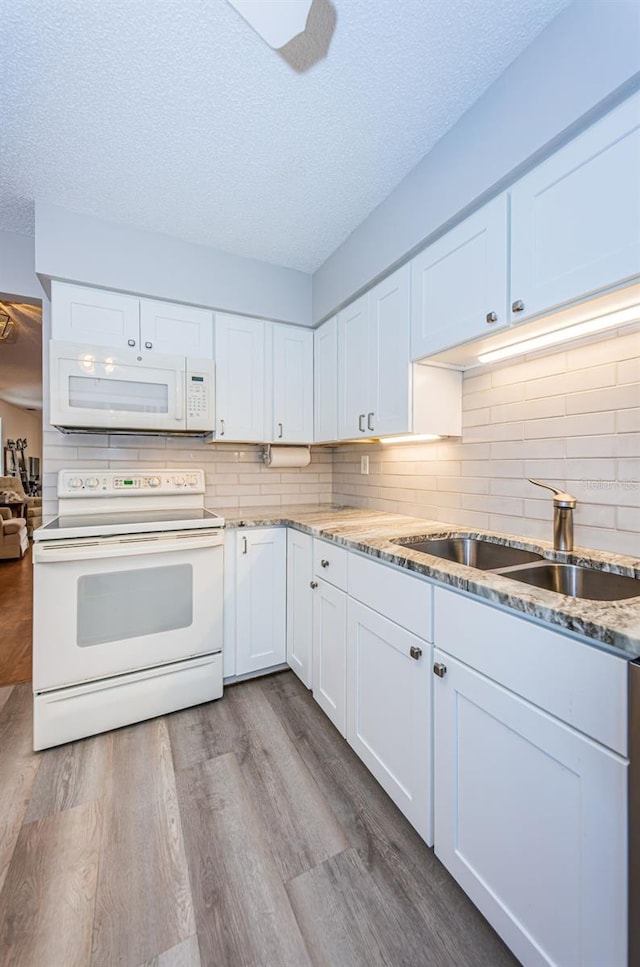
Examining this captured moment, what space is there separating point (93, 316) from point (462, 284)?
180 cm

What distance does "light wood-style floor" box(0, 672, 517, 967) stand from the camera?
1004 millimetres

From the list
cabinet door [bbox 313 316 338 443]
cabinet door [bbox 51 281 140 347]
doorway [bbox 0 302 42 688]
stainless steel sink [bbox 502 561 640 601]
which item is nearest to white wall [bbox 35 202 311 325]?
cabinet door [bbox 51 281 140 347]

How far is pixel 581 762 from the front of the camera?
75 centimetres

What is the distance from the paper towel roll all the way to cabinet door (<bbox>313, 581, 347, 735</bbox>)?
42.1 inches

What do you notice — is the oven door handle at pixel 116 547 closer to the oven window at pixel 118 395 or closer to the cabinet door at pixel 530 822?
the oven window at pixel 118 395

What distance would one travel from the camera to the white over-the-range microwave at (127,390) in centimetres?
192

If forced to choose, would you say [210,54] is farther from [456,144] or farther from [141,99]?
[456,144]

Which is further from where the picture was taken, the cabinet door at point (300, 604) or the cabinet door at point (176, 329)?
the cabinet door at point (176, 329)

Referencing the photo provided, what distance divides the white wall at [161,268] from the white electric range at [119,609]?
102 cm

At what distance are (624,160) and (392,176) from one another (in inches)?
40.9

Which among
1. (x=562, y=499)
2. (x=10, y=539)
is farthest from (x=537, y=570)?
A: (x=10, y=539)

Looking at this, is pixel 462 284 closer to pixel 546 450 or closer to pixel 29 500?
pixel 546 450

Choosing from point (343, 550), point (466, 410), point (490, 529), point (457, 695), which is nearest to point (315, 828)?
point (457, 695)

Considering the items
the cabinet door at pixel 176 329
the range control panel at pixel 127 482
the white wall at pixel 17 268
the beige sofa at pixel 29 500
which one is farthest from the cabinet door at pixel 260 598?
the beige sofa at pixel 29 500
